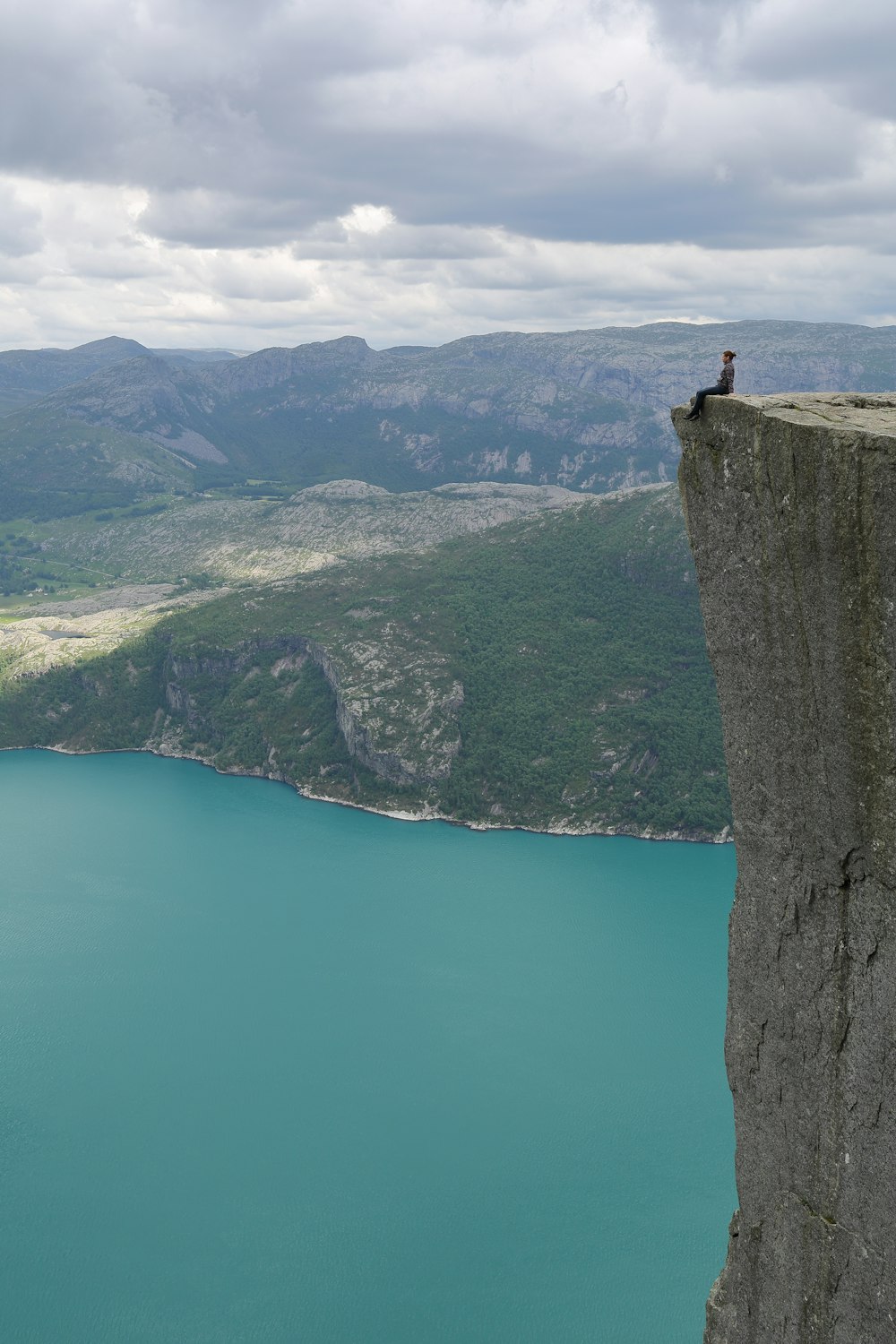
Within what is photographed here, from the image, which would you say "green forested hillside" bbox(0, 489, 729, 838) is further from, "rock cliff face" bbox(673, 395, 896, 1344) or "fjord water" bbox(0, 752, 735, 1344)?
"rock cliff face" bbox(673, 395, 896, 1344)

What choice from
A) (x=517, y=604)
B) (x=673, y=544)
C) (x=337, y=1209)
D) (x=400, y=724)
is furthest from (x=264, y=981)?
(x=673, y=544)

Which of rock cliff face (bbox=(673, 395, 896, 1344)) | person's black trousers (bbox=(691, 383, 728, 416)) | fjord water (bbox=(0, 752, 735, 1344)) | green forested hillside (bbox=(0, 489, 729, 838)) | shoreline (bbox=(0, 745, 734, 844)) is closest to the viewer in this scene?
rock cliff face (bbox=(673, 395, 896, 1344))

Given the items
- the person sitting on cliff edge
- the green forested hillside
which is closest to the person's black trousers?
the person sitting on cliff edge

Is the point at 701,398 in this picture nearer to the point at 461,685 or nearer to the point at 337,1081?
the point at 337,1081

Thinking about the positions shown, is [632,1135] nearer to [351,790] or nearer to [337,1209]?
[337,1209]

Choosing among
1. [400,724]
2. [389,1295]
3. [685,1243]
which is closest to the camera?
[389,1295]

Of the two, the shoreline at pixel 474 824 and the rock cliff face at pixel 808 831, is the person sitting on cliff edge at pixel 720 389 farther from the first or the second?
the shoreline at pixel 474 824
